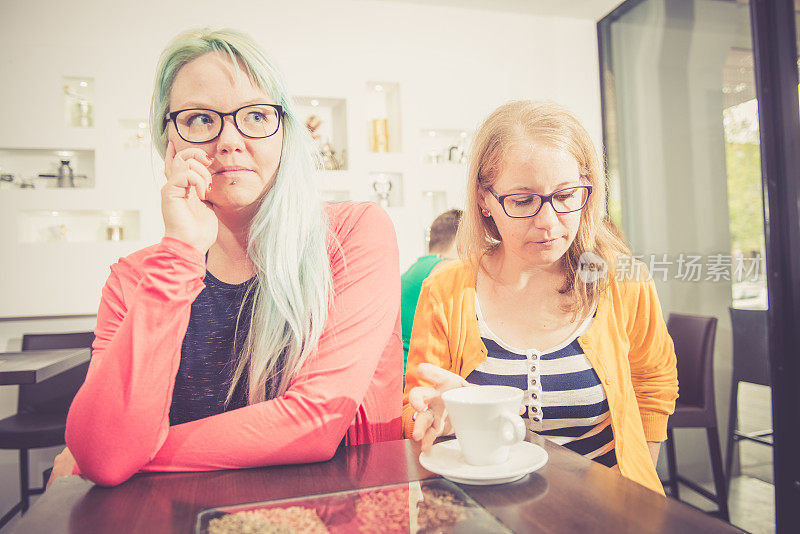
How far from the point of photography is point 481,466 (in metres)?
0.72

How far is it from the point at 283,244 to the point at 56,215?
336 cm

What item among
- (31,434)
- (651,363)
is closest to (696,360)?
(651,363)

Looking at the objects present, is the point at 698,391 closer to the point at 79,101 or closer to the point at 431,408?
the point at 431,408

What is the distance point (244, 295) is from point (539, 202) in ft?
2.17

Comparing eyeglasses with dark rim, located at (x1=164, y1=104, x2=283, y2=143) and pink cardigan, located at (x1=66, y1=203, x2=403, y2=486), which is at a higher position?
eyeglasses with dark rim, located at (x1=164, y1=104, x2=283, y2=143)

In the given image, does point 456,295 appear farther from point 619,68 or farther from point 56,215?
point 619,68

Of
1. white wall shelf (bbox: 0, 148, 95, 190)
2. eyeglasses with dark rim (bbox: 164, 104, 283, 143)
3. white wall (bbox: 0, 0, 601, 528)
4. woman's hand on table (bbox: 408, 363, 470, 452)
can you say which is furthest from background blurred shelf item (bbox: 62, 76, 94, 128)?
woman's hand on table (bbox: 408, 363, 470, 452)

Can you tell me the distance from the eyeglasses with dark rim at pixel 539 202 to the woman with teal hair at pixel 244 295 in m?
0.30

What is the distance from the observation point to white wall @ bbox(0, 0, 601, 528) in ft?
11.7

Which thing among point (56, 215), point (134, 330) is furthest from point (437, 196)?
point (134, 330)

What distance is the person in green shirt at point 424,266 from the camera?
292 cm

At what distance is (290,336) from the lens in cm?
102

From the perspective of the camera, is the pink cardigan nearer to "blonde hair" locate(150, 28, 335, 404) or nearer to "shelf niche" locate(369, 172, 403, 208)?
"blonde hair" locate(150, 28, 335, 404)

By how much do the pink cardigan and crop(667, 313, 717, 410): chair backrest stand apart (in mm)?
2381
